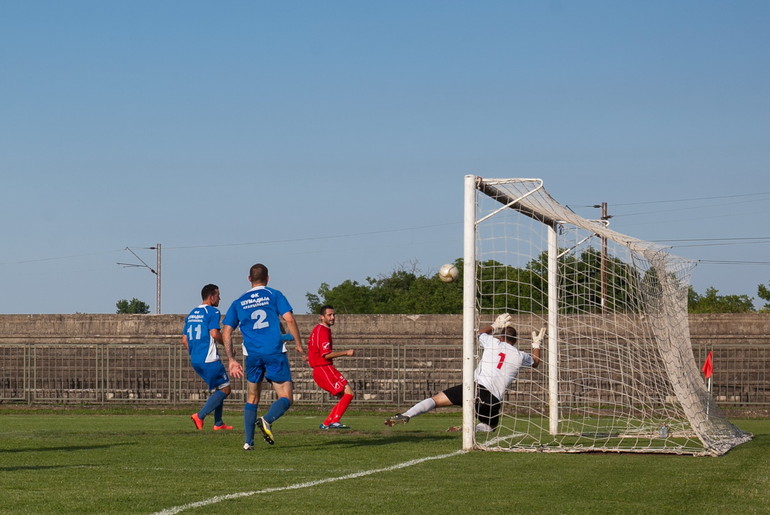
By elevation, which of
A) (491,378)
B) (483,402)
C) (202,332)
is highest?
(202,332)

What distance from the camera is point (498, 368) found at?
1288 centimetres

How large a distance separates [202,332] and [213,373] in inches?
23.6

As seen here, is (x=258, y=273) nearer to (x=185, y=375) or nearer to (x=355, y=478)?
(x=355, y=478)

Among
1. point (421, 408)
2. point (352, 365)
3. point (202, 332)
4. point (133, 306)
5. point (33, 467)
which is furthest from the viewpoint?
point (133, 306)

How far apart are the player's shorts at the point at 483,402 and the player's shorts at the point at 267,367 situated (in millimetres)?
2152

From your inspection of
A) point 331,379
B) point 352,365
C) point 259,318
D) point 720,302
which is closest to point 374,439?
point 331,379

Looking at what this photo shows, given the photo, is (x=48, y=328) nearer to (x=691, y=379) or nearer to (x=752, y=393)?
(x=752, y=393)

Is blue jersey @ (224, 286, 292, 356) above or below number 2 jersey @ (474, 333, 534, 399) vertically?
above

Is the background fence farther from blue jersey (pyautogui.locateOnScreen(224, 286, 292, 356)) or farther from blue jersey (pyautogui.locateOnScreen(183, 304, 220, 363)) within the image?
blue jersey (pyautogui.locateOnScreen(224, 286, 292, 356))

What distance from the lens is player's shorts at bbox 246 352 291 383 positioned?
38.1ft

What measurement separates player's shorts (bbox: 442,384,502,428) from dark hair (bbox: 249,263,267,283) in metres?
2.60

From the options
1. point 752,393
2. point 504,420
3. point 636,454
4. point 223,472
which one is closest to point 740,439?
point 636,454

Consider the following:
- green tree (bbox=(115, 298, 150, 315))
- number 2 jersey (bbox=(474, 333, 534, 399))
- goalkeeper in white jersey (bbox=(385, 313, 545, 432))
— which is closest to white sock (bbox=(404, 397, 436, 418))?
goalkeeper in white jersey (bbox=(385, 313, 545, 432))

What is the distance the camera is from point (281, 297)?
1176cm
